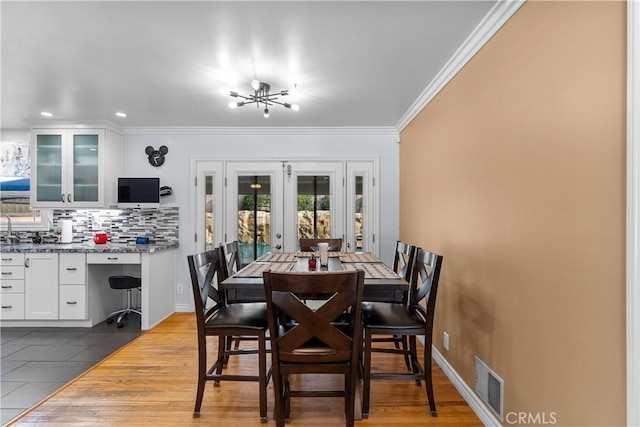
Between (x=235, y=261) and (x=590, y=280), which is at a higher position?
(x=590, y=280)

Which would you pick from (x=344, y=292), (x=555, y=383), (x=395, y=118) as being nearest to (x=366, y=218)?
(x=395, y=118)

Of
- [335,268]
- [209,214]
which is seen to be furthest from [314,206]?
[335,268]

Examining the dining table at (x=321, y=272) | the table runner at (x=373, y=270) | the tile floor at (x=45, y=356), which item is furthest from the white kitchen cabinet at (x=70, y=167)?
the table runner at (x=373, y=270)

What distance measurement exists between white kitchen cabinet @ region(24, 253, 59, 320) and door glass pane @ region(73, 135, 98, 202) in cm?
80

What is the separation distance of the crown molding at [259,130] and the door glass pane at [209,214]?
0.63 m

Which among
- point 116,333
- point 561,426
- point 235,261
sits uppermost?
point 235,261

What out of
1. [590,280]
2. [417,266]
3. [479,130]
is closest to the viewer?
[590,280]

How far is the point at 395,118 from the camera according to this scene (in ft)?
12.8

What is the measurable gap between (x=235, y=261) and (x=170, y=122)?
2.11 meters

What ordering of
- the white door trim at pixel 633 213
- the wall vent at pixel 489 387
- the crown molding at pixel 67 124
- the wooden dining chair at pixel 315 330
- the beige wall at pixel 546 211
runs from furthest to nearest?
the crown molding at pixel 67 124 → the wall vent at pixel 489 387 → the wooden dining chair at pixel 315 330 → the beige wall at pixel 546 211 → the white door trim at pixel 633 213

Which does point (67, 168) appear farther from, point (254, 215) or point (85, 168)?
point (254, 215)

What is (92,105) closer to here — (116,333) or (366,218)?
(116,333)

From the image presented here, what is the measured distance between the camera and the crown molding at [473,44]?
1.73 m

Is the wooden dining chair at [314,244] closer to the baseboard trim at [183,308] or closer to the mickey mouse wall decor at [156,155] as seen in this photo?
the baseboard trim at [183,308]
